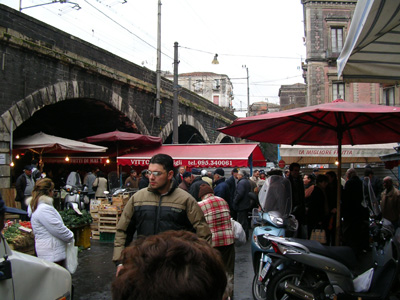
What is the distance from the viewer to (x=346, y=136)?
21.7 ft

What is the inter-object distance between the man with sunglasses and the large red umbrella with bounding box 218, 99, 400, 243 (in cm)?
153

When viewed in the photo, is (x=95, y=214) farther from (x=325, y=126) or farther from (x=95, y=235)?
(x=325, y=126)

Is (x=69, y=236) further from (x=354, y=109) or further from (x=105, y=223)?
(x=105, y=223)

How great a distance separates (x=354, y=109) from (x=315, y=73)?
2709 cm

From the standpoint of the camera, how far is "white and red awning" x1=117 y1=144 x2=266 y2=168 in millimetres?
12633

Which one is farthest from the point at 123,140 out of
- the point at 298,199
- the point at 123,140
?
the point at 298,199

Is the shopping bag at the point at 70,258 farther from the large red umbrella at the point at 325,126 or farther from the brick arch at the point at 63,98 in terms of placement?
the brick arch at the point at 63,98

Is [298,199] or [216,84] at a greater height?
[216,84]

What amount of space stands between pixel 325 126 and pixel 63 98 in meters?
9.89

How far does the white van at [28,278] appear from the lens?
8.40 feet

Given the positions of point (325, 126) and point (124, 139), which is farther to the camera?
point (124, 139)

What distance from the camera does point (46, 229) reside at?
4.53m

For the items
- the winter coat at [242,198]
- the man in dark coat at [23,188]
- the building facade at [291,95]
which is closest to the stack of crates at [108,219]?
the man in dark coat at [23,188]

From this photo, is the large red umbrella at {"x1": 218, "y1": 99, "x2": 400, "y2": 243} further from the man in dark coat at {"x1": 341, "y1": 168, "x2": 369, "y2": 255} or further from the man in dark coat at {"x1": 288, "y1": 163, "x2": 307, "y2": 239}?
the man in dark coat at {"x1": 341, "y1": 168, "x2": 369, "y2": 255}
